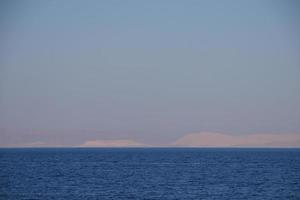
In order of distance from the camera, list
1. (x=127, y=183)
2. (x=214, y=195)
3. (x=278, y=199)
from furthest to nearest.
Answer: (x=127, y=183) → (x=214, y=195) → (x=278, y=199)

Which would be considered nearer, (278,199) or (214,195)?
(278,199)

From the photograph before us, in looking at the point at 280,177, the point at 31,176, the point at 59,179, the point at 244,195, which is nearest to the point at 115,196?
the point at 244,195

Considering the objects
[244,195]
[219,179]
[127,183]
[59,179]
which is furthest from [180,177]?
[244,195]

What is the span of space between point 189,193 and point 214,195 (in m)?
2.65

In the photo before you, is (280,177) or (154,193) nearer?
(154,193)

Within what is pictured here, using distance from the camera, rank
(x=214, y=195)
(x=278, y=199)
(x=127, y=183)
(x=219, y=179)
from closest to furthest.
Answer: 1. (x=278, y=199)
2. (x=214, y=195)
3. (x=127, y=183)
4. (x=219, y=179)

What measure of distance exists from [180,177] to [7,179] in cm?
2144

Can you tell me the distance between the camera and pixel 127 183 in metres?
63.8

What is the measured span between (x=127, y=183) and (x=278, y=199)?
19.8 meters

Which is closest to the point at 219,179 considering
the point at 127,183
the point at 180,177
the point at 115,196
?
the point at 180,177

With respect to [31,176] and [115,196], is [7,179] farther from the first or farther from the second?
[115,196]

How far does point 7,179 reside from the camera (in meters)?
67.0

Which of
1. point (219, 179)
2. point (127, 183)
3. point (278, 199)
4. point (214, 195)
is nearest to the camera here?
point (278, 199)

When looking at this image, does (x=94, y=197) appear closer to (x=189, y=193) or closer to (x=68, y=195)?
(x=68, y=195)
